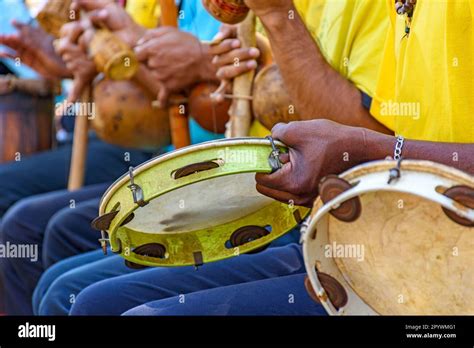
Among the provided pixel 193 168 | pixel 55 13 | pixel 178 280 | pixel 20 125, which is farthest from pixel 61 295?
pixel 20 125

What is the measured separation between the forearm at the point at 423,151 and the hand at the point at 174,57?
125 cm

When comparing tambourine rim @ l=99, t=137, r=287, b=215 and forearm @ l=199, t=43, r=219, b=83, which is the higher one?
forearm @ l=199, t=43, r=219, b=83

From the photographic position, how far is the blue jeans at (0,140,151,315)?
111 inches

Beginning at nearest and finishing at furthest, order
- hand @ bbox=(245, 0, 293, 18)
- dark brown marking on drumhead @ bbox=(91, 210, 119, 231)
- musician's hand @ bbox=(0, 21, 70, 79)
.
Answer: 1. dark brown marking on drumhead @ bbox=(91, 210, 119, 231)
2. hand @ bbox=(245, 0, 293, 18)
3. musician's hand @ bbox=(0, 21, 70, 79)

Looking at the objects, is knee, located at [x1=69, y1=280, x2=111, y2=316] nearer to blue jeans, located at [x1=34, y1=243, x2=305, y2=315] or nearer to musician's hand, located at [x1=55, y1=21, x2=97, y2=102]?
blue jeans, located at [x1=34, y1=243, x2=305, y2=315]

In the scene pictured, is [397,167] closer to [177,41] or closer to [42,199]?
[177,41]

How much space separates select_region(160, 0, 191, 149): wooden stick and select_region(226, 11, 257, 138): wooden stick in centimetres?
38

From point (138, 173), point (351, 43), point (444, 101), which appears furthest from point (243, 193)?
point (351, 43)

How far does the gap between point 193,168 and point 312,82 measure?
70 centimetres

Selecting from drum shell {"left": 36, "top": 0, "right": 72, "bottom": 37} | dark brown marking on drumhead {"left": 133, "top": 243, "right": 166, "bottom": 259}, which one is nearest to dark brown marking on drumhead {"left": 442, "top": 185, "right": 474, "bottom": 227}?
dark brown marking on drumhead {"left": 133, "top": 243, "right": 166, "bottom": 259}

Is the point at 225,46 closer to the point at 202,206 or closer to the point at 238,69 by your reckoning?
the point at 238,69
